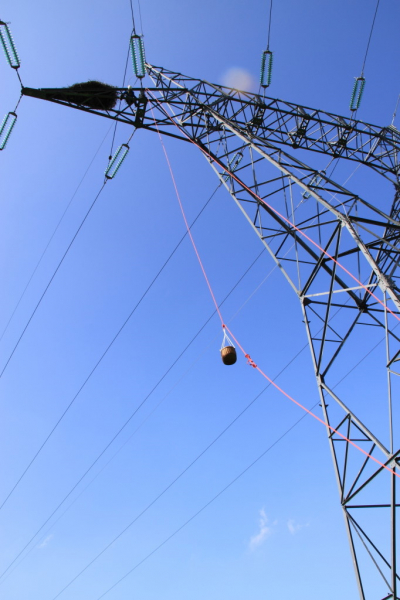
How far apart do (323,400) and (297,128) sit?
8.51 metres

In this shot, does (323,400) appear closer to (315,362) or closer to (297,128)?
(315,362)

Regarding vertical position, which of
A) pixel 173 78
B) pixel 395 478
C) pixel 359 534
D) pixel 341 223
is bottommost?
pixel 359 534

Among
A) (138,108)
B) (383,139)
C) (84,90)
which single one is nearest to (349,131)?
(383,139)

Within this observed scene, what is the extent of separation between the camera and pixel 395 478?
5.32 metres

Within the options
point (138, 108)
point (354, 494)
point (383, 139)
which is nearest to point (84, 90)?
point (138, 108)

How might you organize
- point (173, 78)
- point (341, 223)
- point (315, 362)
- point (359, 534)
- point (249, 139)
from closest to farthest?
point (359, 534)
point (341, 223)
point (315, 362)
point (249, 139)
point (173, 78)

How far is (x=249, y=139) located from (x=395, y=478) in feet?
21.6

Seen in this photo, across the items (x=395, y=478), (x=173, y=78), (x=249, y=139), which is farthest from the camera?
(x=173, y=78)

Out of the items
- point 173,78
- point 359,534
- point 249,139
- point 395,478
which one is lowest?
point 359,534

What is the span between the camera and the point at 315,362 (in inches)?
284

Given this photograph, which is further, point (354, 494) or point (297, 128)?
point (297, 128)

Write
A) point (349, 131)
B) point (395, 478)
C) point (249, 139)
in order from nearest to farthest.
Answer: point (395, 478) → point (249, 139) → point (349, 131)

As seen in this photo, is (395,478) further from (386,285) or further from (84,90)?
(84,90)

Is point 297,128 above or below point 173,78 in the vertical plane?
below
